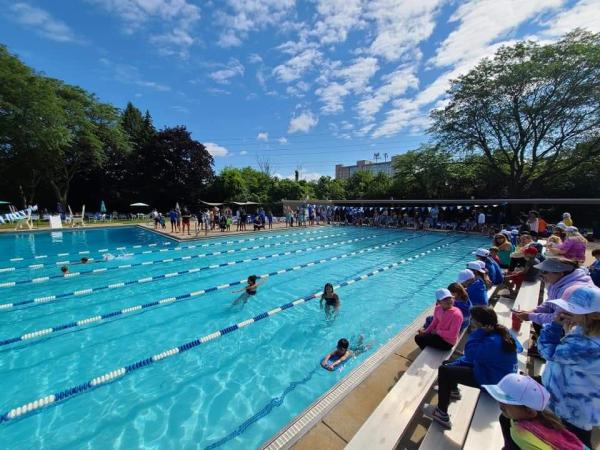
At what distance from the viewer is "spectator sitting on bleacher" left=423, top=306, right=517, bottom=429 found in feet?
8.82

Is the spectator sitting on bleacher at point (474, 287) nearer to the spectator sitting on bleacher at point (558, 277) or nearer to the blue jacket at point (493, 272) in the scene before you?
the spectator sitting on bleacher at point (558, 277)

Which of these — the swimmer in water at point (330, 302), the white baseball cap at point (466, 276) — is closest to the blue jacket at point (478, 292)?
the white baseball cap at point (466, 276)

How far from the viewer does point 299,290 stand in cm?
880

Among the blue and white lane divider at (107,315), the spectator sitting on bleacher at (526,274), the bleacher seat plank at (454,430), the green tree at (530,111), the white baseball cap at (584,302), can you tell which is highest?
the green tree at (530,111)

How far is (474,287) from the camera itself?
15.1ft

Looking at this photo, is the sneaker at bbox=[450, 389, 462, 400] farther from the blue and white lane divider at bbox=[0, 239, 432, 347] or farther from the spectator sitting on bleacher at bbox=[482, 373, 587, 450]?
the blue and white lane divider at bbox=[0, 239, 432, 347]

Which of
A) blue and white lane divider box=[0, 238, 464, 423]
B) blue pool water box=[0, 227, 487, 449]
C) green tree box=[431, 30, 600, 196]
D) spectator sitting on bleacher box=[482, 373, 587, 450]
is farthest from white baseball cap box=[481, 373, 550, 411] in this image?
green tree box=[431, 30, 600, 196]

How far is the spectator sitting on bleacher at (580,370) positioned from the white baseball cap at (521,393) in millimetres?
579

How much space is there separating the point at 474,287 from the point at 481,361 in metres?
2.15

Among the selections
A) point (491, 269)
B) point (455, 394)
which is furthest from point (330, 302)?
point (455, 394)

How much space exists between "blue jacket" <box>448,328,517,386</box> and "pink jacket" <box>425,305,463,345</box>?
997 mm

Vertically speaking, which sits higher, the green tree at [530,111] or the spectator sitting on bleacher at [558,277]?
the green tree at [530,111]

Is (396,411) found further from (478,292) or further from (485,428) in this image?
(478,292)

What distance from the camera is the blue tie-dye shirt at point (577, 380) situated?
1.96 meters
